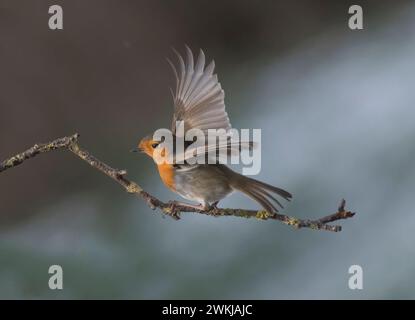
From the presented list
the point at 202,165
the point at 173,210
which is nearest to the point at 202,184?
the point at 202,165

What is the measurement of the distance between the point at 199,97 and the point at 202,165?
0.22 metres

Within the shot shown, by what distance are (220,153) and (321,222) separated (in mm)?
224

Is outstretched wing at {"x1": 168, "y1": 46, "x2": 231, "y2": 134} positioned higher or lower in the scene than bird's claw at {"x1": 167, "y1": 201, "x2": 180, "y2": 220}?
higher

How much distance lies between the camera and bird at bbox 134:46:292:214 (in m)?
1.10

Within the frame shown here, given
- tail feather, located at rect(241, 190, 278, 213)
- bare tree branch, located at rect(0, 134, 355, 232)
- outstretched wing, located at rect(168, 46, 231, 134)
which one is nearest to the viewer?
bare tree branch, located at rect(0, 134, 355, 232)

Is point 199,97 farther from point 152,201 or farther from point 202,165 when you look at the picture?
point 152,201

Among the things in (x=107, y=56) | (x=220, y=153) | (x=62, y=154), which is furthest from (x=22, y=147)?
(x=220, y=153)

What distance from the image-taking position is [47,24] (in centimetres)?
235

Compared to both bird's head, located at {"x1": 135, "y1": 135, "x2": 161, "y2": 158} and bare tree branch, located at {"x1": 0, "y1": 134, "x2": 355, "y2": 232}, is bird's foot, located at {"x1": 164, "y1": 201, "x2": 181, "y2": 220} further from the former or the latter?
bird's head, located at {"x1": 135, "y1": 135, "x2": 161, "y2": 158}

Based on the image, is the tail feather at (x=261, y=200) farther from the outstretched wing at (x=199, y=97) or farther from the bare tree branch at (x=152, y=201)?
the outstretched wing at (x=199, y=97)

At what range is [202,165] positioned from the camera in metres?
1.16

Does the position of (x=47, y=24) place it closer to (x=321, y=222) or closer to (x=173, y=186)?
(x=173, y=186)

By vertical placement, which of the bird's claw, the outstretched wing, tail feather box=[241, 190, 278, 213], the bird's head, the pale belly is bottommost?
the bird's claw

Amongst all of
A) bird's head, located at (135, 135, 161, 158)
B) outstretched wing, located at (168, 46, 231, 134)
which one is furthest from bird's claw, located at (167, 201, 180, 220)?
outstretched wing, located at (168, 46, 231, 134)
